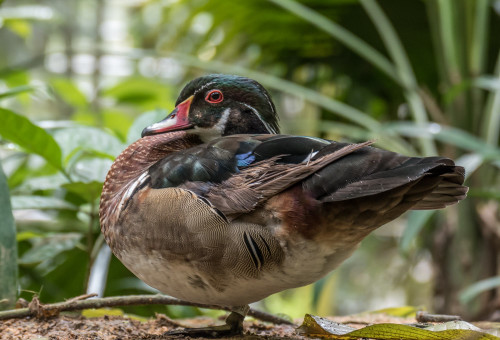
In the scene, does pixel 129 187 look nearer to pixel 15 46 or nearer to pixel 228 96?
pixel 228 96

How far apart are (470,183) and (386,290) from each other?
2270 millimetres

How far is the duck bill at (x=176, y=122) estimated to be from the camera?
5.68ft

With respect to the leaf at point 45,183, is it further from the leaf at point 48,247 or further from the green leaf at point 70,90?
the green leaf at point 70,90

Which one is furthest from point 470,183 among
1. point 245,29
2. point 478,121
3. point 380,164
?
point 380,164

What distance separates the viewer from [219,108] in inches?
69.0

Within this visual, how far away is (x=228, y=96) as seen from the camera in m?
1.75

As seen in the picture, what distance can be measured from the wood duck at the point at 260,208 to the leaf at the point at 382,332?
113 mm

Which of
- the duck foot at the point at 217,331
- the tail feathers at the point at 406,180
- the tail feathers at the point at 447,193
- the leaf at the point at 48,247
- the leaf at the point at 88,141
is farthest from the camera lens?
the leaf at the point at 88,141

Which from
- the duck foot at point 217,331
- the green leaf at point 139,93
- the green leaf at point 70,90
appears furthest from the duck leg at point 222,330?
the green leaf at point 70,90

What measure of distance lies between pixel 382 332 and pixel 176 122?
820 mm

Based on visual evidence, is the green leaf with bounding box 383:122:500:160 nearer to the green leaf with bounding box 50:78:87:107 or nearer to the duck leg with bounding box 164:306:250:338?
the duck leg with bounding box 164:306:250:338

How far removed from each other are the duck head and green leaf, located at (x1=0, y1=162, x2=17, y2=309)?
0.48m

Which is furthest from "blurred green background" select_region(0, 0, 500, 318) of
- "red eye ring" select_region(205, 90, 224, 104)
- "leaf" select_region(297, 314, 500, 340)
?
"leaf" select_region(297, 314, 500, 340)

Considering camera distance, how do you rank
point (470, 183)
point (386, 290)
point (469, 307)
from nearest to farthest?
point (469, 307)
point (470, 183)
point (386, 290)
